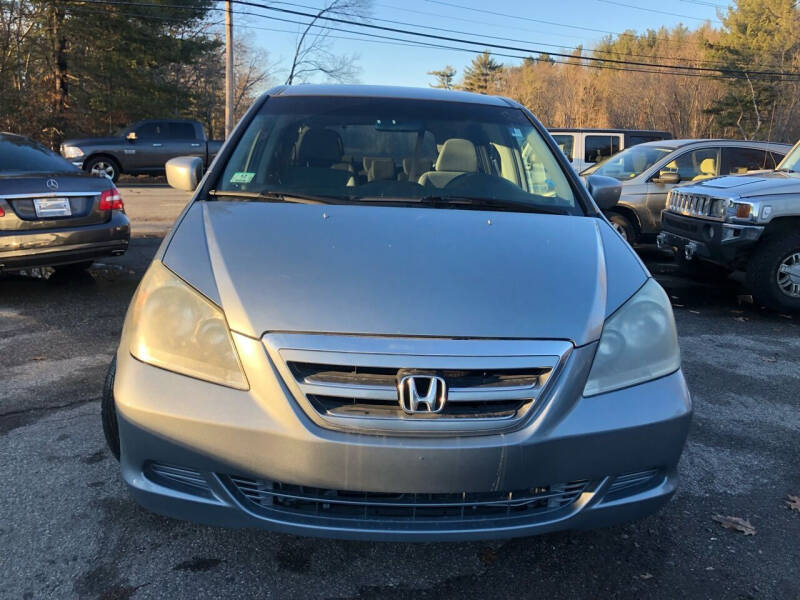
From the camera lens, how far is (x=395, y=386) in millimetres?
1812

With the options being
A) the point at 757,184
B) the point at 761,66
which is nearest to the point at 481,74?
the point at 761,66

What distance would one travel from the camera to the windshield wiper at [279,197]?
2.79m

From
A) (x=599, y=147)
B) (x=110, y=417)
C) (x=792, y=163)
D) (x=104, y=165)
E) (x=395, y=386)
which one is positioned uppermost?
(x=599, y=147)

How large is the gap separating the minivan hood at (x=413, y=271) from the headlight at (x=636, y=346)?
0.18 feet

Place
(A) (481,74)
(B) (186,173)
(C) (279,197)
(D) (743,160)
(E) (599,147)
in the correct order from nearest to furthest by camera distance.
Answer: (C) (279,197) → (B) (186,173) → (D) (743,160) → (E) (599,147) → (A) (481,74)

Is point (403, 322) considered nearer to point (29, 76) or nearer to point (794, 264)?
point (794, 264)

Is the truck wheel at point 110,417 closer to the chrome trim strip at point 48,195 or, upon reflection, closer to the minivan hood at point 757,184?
the chrome trim strip at point 48,195

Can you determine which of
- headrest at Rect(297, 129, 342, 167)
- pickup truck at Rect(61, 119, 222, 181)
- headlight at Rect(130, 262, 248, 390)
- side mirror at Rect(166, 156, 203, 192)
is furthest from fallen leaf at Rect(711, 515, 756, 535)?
pickup truck at Rect(61, 119, 222, 181)

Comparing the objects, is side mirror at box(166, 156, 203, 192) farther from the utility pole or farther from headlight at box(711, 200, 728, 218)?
the utility pole

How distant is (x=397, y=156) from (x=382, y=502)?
194 cm

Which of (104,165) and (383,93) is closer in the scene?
(383,93)

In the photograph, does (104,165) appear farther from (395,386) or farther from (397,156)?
(395,386)

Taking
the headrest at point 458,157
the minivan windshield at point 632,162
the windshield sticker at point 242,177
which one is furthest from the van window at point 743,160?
the windshield sticker at point 242,177

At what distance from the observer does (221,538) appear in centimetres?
236
